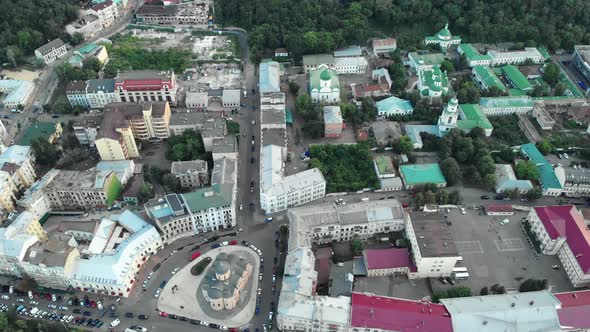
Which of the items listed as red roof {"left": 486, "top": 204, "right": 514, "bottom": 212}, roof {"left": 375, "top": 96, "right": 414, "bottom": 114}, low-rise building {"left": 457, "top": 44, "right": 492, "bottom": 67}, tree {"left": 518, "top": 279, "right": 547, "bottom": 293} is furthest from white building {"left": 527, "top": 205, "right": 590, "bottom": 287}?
low-rise building {"left": 457, "top": 44, "right": 492, "bottom": 67}

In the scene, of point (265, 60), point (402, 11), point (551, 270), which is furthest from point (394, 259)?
point (402, 11)

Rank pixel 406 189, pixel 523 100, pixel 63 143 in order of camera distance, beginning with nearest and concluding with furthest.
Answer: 1. pixel 406 189
2. pixel 63 143
3. pixel 523 100

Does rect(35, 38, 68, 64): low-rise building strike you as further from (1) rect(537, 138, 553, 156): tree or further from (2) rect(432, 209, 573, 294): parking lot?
(1) rect(537, 138, 553, 156): tree

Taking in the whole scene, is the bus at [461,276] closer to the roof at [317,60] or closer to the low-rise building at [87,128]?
the roof at [317,60]

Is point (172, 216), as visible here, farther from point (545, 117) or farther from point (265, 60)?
point (545, 117)

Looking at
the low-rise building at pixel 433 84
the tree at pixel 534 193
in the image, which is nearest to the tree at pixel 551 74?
the low-rise building at pixel 433 84

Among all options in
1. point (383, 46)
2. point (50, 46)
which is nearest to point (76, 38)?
point (50, 46)

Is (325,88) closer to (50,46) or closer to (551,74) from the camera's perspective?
(551,74)
